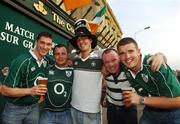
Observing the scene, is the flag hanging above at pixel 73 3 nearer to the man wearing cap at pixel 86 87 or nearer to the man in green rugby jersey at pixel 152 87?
the man wearing cap at pixel 86 87

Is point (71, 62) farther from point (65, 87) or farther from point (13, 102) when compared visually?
point (13, 102)

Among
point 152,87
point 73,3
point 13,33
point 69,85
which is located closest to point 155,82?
point 152,87

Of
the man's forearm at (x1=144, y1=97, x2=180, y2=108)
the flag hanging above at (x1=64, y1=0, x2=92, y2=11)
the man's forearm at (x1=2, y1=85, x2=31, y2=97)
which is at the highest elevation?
the flag hanging above at (x1=64, y1=0, x2=92, y2=11)

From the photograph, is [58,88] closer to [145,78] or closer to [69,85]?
[69,85]

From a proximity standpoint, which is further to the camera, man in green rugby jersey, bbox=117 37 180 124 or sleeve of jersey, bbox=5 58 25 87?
sleeve of jersey, bbox=5 58 25 87

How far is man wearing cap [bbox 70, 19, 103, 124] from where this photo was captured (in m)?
5.12

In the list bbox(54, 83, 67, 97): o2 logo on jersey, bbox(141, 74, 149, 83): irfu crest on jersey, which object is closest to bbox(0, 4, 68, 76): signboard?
bbox(54, 83, 67, 97): o2 logo on jersey

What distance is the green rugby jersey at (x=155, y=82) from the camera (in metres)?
3.84

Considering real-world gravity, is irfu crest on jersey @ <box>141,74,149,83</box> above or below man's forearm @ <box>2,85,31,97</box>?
above

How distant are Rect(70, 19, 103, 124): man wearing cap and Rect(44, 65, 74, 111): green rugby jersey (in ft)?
0.33

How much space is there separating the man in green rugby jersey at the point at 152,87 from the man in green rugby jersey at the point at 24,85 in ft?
4.92

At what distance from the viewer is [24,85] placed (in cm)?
499

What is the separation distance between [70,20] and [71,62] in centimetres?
881

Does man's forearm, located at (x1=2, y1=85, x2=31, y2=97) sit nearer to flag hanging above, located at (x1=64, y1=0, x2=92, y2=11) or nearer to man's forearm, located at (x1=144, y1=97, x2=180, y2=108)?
man's forearm, located at (x1=144, y1=97, x2=180, y2=108)
